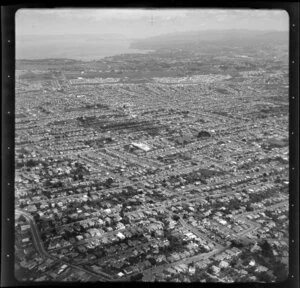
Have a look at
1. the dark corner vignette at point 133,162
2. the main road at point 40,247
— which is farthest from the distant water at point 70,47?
the main road at point 40,247

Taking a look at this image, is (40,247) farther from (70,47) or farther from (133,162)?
(70,47)

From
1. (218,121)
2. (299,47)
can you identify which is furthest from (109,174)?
(299,47)

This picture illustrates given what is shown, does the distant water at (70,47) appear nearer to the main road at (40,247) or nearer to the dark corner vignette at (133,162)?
the dark corner vignette at (133,162)

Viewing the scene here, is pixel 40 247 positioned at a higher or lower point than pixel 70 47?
lower

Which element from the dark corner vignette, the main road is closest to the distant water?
the dark corner vignette

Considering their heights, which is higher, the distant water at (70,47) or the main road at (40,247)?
the distant water at (70,47)

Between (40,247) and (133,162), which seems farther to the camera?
(133,162)

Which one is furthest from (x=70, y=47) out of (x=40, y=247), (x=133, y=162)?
(x=40, y=247)
